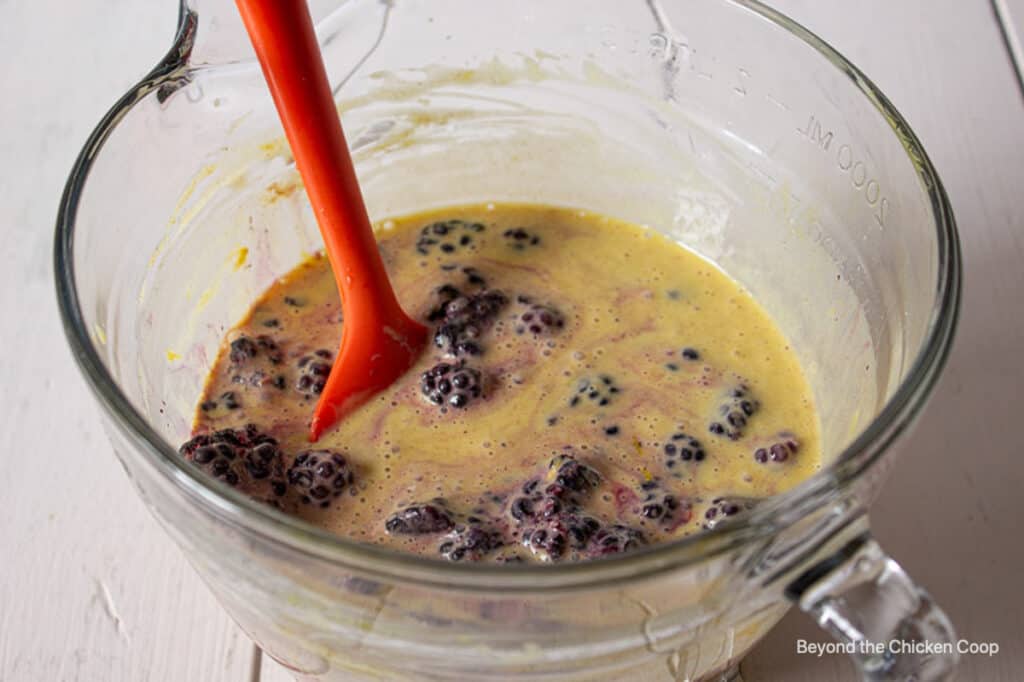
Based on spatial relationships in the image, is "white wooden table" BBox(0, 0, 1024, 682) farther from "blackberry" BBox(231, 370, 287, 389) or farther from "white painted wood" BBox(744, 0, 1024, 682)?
"blackberry" BBox(231, 370, 287, 389)

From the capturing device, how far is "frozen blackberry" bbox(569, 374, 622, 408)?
53.7 inches

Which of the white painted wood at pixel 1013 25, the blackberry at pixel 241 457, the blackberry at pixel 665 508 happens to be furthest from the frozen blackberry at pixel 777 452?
the white painted wood at pixel 1013 25

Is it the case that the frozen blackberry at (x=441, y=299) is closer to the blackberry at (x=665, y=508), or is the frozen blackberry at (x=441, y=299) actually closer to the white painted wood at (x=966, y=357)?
the blackberry at (x=665, y=508)

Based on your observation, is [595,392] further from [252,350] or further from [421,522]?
[252,350]

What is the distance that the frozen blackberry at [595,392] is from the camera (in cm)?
136

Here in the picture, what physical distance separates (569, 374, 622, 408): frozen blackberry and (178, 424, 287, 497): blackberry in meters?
0.31

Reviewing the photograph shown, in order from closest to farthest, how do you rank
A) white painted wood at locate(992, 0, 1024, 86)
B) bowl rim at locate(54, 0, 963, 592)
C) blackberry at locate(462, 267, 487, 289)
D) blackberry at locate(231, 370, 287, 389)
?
bowl rim at locate(54, 0, 963, 592), blackberry at locate(231, 370, 287, 389), blackberry at locate(462, 267, 487, 289), white painted wood at locate(992, 0, 1024, 86)

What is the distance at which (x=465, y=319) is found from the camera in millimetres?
1448

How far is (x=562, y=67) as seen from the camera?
159cm

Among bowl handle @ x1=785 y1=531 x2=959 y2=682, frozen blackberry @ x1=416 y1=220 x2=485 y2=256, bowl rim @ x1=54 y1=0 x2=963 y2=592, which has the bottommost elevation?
frozen blackberry @ x1=416 y1=220 x2=485 y2=256

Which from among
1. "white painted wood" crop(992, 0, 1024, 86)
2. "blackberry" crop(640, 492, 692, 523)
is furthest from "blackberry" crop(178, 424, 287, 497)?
"white painted wood" crop(992, 0, 1024, 86)

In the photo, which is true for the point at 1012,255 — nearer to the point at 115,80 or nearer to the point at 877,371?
the point at 877,371

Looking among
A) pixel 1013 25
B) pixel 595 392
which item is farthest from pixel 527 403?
pixel 1013 25

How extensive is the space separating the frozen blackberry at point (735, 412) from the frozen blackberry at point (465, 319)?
0.27m
